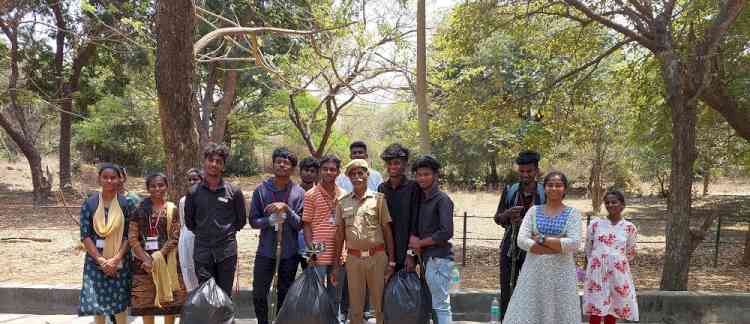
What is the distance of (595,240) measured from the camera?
15.1 ft

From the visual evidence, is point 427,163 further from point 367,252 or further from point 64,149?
point 64,149

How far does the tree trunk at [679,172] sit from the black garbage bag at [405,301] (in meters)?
3.40

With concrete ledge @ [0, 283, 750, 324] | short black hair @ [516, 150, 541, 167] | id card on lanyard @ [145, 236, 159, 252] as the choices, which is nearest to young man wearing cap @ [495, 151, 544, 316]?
short black hair @ [516, 150, 541, 167]

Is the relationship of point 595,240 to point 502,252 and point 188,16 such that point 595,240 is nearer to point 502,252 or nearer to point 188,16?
point 502,252

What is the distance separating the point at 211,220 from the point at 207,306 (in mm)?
659

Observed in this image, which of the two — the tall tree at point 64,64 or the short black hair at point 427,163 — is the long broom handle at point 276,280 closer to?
the short black hair at point 427,163

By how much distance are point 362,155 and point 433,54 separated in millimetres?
7430

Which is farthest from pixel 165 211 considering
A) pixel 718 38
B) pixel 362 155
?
pixel 718 38

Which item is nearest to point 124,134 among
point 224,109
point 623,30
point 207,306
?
point 224,109

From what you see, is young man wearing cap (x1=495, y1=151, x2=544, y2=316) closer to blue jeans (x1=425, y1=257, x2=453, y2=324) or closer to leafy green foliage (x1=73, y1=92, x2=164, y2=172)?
blue jeans (x1=425, y1=257, x2=453, y2=324)

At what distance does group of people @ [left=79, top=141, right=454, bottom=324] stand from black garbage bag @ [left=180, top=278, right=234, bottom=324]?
16cm

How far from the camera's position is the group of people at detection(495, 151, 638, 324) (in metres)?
4.09

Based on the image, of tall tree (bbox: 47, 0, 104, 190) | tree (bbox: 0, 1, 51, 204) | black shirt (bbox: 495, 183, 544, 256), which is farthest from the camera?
tall tree (bbox: 47, 0, 104, 190)

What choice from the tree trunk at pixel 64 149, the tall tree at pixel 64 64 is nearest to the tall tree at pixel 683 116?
the tall tree at pixel 64 64
